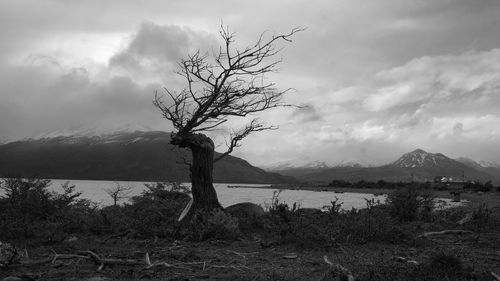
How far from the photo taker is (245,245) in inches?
462

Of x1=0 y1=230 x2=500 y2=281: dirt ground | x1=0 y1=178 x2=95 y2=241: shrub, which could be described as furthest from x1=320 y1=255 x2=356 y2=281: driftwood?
x1=0 y1=178 x2=95 y2=241: shrub

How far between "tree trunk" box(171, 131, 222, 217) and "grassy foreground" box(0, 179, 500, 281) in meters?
0.90

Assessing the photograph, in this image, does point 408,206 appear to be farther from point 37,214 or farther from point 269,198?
point 269,198

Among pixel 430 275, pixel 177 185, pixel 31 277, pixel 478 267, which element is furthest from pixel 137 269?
pixel 177 185

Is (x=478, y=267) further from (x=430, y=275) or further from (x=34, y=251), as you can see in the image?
(x=34, y=251)

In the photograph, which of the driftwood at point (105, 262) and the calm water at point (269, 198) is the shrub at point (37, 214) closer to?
the driftwood at point (105, 262)

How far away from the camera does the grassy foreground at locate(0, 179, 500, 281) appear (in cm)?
797

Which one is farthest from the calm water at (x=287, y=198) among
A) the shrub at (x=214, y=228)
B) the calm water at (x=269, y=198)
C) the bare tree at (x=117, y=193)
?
the shrub at (x=214, y=228)

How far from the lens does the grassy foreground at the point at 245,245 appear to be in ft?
26.1

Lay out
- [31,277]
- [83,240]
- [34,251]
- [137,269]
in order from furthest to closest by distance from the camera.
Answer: [83,240]
[34,251]
[137,269]
[31,277]

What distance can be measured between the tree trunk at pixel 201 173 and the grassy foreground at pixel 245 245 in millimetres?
902

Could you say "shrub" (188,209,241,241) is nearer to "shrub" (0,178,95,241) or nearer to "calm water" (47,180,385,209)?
"shrub" (0,178,95,241)

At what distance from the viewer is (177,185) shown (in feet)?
86.8

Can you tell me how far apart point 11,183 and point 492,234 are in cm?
1892
